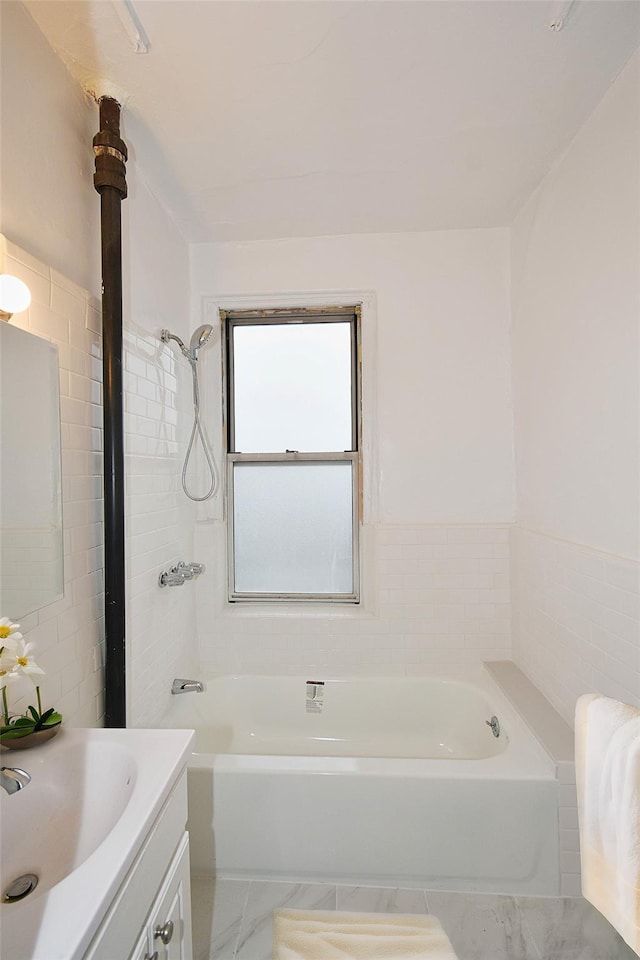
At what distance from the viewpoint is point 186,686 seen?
6.88 feet

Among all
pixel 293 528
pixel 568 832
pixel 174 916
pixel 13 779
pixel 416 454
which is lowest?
pixel 568 832

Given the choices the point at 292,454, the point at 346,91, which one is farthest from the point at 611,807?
the point at 346,91

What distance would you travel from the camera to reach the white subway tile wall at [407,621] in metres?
2.38

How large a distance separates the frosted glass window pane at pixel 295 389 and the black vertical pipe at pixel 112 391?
113 cm

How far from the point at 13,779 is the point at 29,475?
613 millimetres

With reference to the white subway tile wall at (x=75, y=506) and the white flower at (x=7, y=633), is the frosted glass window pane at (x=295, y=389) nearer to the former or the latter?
the white subway tile wall at (x=75, y=506)

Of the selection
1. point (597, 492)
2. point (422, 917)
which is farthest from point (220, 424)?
point (422, 917)

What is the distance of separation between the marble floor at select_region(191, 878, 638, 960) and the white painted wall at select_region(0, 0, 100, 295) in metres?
1.99

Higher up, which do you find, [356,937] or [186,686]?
[186,686]

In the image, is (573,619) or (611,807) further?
(573,619)

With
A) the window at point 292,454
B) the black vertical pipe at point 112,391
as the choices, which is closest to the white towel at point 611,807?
the black vertical pipe at point 112,391

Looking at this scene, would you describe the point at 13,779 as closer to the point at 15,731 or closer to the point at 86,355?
the point at 15,731

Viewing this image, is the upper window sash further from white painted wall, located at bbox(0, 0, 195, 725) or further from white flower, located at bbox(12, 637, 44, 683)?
white flower, located at bbox(12, 637, 44, 683)

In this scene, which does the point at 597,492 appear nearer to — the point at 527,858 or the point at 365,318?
the point at 527,858
